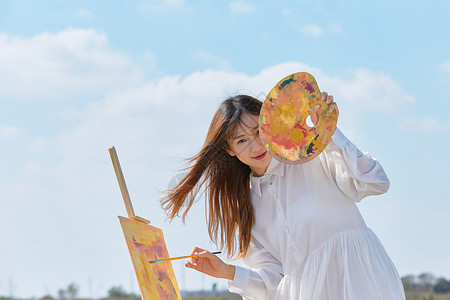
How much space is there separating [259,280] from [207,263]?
31 centimetres

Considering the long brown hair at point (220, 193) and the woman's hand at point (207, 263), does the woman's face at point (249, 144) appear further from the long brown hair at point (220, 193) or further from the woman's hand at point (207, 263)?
the woman's hand at point (207, 263)

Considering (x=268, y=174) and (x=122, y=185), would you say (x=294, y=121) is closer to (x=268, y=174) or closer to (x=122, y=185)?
(x=268, y=174)

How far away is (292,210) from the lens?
370cm

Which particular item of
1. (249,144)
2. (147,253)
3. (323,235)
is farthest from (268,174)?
(147,253)

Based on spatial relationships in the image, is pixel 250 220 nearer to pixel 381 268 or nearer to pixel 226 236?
pixel 226 236

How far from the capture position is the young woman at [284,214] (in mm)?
3488

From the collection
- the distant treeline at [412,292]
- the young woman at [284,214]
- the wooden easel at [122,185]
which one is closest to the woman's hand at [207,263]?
the young woman at [284,214]

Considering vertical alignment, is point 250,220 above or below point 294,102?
below

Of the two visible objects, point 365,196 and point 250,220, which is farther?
point 250,220

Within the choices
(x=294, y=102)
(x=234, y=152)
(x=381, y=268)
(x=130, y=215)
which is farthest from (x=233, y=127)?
(x=381, y=268)

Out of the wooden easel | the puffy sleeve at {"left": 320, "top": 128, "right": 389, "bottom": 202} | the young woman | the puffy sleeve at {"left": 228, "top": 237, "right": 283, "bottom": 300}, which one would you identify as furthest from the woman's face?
the wooden easel

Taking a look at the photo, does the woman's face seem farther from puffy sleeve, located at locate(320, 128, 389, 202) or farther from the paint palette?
puffy sleeve, located at locate(320, 128, 389, 202)

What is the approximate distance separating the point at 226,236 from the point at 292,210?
0.53 metres

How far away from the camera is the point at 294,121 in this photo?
343cm
